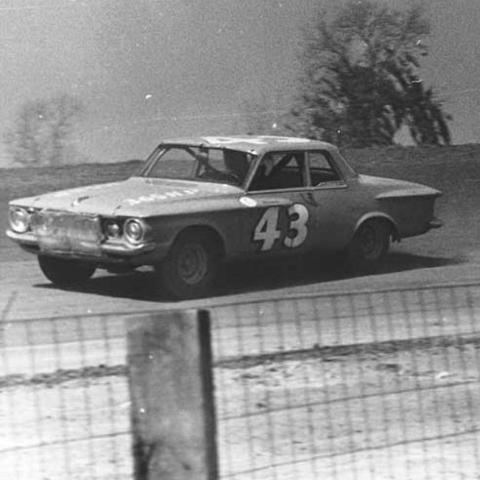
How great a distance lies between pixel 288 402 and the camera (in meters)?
7.74

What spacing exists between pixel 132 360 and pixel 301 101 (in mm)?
15842

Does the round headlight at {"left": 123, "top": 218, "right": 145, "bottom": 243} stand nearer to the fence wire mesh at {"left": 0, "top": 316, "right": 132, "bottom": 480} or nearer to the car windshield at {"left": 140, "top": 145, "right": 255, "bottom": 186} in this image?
the car windshield at {"left": 140, "top": 145, "right": 255, "bottom": 186}

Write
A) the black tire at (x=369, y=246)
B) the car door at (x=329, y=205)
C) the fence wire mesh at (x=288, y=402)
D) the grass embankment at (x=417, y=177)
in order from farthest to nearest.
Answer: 1. the grass embankment at (x=417, y=177)
2. the black tire at (x=369, y=246)
3. the car door at (x=329, y=205)
4. the fence wire mesh at (x=288, y=402)

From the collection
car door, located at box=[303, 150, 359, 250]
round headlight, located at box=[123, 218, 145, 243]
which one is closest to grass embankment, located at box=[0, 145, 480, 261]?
car door, located at box=[303, 150, 359, 250]

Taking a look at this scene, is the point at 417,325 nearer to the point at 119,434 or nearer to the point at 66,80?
the point at 119,434

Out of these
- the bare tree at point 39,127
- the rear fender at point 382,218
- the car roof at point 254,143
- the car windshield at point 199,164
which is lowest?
the rear fender at point 382,218

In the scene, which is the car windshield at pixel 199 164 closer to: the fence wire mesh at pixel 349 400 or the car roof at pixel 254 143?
the car roof at pixel 254 143

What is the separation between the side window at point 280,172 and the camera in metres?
13.4

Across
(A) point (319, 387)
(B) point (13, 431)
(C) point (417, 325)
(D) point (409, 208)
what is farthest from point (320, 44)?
(B) point (13, 431)

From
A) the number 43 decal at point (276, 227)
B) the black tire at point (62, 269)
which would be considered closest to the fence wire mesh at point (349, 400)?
the number 43 decal at point (276, 227)

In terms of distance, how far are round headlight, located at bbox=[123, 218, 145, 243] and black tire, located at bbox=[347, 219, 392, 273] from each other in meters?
2.92

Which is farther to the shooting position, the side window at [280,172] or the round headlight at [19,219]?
the side window at [280,172]

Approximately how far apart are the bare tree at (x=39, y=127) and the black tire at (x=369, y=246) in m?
5.49

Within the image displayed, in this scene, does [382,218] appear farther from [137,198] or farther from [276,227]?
[137,198]
